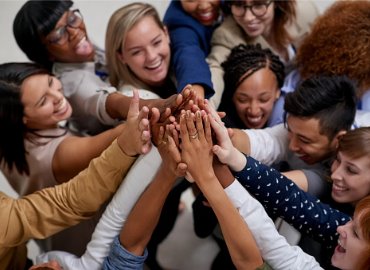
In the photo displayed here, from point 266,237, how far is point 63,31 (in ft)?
2.62

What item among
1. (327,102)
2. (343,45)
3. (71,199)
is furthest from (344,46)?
A: (71,199)

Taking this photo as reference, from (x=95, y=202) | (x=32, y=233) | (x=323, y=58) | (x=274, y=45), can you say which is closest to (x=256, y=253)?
(x=95, y=202)

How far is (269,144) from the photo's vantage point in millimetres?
1104

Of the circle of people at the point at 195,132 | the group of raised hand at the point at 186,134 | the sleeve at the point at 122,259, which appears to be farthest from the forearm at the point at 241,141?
the sleeve at the point at 122,259

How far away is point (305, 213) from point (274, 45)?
0.64 meters

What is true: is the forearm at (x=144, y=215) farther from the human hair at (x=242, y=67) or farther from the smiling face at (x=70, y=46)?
the smiling face at (x=70, y=46)

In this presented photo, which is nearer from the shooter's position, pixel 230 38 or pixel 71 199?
pixel 71 199

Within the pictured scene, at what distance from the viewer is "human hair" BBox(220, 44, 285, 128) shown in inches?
47.7

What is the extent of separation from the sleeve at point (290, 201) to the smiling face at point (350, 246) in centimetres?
7

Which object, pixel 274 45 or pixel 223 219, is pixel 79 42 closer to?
pixel 274 45

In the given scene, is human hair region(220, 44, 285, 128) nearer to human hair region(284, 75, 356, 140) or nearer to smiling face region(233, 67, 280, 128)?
smiling face region(233, 67, 280, 128)

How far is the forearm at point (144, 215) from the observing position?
3.05 ft

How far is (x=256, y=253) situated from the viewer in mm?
852

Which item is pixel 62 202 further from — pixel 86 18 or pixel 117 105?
pixel 86 18
